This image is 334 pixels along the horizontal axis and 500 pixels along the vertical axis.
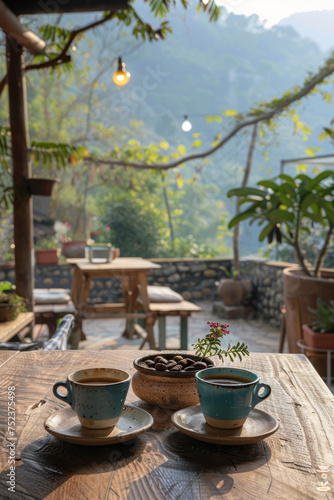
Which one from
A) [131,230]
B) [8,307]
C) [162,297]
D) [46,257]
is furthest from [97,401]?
[131,230]

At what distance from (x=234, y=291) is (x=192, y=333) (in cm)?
108

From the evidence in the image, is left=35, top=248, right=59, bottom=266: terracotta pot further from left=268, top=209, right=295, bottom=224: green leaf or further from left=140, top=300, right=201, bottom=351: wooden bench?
left=268, top=209, right=295, bottom=224: green leaf

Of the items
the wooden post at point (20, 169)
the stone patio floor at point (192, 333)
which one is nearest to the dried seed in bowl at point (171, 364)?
the wooden post at point (20, 169)

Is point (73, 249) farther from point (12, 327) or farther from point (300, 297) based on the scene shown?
point (12, 327)

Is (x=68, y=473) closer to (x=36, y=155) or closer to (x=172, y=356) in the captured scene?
(x=172, y=356)

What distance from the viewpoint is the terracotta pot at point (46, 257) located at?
6.62 m

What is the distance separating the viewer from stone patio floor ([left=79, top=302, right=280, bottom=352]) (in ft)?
15.7

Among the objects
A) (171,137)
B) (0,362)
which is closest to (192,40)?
(171,137)

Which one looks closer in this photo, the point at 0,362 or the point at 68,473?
the point at 68,473

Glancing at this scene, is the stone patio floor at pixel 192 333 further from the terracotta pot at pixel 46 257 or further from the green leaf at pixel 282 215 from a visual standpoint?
the green leaf at pixel 282 215

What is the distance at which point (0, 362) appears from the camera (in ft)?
4.26

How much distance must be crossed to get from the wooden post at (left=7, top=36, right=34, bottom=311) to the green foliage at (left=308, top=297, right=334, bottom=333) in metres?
1.90

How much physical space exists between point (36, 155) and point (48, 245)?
17.2 feet

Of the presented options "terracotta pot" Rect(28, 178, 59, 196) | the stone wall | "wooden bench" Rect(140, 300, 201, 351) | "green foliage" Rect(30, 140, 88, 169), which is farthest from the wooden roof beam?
the stone wall
